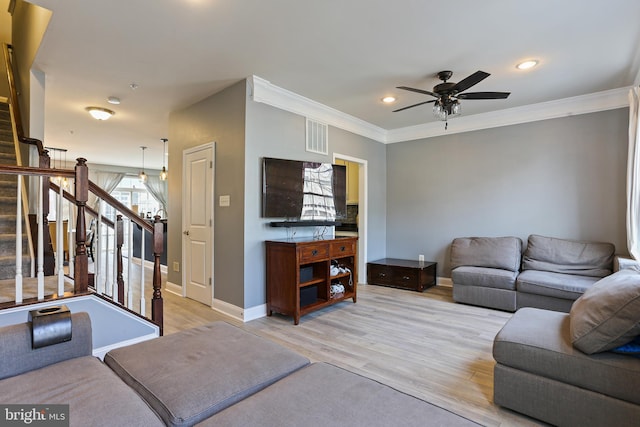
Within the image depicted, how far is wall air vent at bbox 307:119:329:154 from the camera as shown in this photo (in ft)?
14.1

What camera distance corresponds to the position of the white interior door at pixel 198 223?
406 centimetres

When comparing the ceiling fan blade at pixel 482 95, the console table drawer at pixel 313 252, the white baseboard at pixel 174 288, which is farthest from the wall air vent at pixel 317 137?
the white baseboard at pixel 174 288

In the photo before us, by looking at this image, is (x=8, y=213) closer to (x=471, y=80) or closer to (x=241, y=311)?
(x=241, y=311)

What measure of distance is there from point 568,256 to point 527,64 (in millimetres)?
2404

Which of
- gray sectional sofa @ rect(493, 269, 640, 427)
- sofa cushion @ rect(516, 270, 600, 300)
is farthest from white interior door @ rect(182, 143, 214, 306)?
sofa cushion @ rect(516, 270, 600, 300)

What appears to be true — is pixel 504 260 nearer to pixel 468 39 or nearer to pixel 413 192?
pixel 413 192

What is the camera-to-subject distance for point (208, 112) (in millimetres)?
4113

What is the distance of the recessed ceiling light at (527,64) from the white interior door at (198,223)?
356 centimetres

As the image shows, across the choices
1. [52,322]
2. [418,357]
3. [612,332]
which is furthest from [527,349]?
[52,322]

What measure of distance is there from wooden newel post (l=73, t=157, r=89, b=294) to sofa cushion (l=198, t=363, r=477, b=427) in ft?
5.72

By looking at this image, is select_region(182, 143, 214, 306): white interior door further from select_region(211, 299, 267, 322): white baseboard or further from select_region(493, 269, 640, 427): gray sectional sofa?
select_region(493, 269, 640, 427): gray sectional sofa

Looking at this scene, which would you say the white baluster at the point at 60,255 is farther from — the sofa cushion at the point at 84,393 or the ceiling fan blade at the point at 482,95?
the ceiling fan blade at the point at 482,95

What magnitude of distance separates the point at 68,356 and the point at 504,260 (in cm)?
458

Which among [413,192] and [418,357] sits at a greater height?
[413,192]
